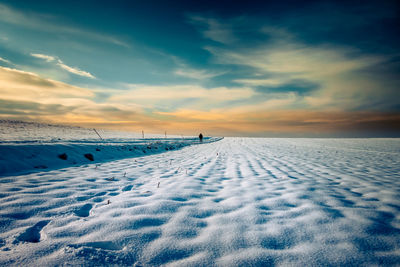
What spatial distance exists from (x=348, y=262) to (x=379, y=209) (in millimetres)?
1710

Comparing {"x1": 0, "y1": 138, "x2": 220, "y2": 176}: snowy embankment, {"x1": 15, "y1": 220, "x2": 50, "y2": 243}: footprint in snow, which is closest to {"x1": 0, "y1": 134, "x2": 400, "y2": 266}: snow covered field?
{"x1": 15, "y1": 220, "x2": 50, "y2": 243}: footprint in snow

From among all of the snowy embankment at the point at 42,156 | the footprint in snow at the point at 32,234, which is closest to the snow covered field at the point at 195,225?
the footprint in snow at the point at 32,234

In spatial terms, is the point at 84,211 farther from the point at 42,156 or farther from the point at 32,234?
the point at 42,156

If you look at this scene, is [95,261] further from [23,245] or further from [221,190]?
[221,190]

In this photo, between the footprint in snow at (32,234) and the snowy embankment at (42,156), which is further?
the snowy embankment at (42,156)

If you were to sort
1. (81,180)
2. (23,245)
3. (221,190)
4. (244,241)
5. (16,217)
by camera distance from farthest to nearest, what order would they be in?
(81,180) → (221,190) → (16,217) → (244,241) → (23,245)

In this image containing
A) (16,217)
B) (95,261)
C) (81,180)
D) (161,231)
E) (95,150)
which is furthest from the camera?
(95,150)

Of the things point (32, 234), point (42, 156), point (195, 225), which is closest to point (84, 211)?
point (32, 234)

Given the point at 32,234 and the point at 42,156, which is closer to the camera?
the point at 32,234

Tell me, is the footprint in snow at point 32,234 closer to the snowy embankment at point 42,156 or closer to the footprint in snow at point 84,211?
the footprint in snow at point 84,211

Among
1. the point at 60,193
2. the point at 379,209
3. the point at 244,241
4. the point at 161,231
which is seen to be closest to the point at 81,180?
the point at 60,193

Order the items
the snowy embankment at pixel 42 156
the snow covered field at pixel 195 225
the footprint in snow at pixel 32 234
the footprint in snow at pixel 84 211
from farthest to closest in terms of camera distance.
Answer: the snowy embankment at pixel 42 156
the footprint in snow at pixel 84 211
the footprint in snow at pixel 32 234
the snow covered field at pixel 195 225

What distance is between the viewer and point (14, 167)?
4.63 meters

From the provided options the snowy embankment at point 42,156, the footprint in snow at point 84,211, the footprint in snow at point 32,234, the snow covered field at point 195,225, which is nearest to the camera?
the snow covered field at point 195,225
